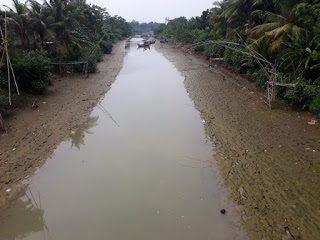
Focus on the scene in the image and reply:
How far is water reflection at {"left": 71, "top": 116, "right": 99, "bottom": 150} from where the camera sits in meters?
7.84

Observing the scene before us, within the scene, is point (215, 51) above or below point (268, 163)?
above

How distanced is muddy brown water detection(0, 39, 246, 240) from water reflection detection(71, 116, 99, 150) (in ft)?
0.12

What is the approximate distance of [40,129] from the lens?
327 inches

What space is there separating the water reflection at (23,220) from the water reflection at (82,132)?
8.63 ft

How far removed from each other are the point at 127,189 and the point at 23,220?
2279 mm

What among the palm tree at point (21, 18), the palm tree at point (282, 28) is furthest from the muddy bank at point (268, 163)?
the palm tree at point (21, 18)

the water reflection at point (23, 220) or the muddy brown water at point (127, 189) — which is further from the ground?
the muddy brown water at point (127, 189)

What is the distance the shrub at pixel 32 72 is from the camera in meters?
10.2

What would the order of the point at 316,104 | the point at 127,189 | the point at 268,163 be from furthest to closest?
the point at 316,104 < the point at 268,163 < the point at 127,189

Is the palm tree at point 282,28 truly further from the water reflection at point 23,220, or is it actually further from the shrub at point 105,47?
the shrub at point 105,47

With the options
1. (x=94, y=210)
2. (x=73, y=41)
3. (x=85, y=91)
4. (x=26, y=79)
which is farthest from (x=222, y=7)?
(x=94, y=210)

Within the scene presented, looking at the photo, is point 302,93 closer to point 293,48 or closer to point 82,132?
point 293,48

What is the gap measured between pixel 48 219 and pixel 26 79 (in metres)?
8.26

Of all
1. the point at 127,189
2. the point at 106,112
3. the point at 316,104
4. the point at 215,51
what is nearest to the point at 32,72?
the point at 106,112
